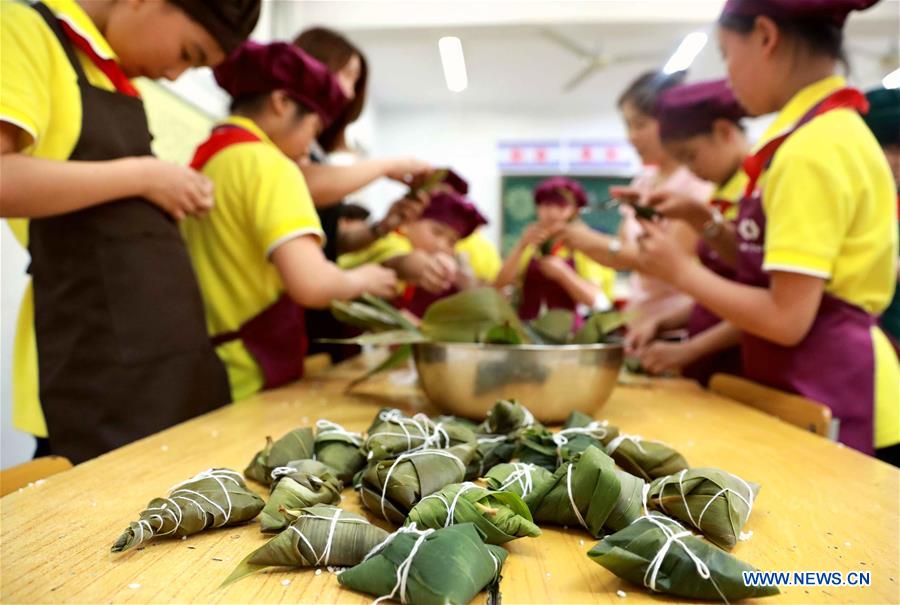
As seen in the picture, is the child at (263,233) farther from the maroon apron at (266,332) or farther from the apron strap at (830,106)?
the apron strap at (830,106)

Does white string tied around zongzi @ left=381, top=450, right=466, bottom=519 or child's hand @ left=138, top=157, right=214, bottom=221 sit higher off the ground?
child's hand @ left=138, top=157, right=214, bottom=221

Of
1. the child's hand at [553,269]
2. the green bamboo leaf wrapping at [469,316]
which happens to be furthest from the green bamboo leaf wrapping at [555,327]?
the child's hand at [553,269]

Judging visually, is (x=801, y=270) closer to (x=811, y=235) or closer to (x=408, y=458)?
(x=811, y=235)

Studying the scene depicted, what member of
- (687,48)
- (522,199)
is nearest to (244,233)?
(687,48)

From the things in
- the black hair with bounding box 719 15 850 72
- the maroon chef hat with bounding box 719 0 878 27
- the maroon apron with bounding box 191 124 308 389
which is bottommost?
the maroon apron with bounding box 191 124 308 389

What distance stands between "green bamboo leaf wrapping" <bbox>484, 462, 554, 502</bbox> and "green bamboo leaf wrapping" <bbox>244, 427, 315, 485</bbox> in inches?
8.0

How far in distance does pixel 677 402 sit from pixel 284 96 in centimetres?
100

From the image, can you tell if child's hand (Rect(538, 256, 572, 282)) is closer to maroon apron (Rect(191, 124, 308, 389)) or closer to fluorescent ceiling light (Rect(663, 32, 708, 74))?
fluorescent ceiling light (Rect(663, 32, 708, 74))

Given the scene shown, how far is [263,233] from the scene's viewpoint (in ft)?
3.57

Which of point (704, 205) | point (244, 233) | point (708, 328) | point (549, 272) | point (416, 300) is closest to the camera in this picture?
point (244, 233)

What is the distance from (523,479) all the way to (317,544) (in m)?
0.18

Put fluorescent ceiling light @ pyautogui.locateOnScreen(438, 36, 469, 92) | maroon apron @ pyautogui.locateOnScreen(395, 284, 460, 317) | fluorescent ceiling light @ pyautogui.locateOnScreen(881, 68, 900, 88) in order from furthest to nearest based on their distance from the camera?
1. fluorescent ceiling light @ pyautogui.locateOnScreen(881, 68, 900, 88)
2. fluorescent ceiling light @ pyautogui.locateOnScreen(438, 36, 469, 92)
3. maroon apron @ pyautogui.locateOnScreen(395, 284, 460, 317)

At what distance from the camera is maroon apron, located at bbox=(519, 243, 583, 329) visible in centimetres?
279

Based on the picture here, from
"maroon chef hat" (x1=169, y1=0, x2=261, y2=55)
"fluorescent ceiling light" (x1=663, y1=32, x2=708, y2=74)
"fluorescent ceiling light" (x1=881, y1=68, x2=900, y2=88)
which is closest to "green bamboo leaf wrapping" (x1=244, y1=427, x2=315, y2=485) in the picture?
"maroon chef hat" (x1=169, y1=0, x2=261, y2=55)
